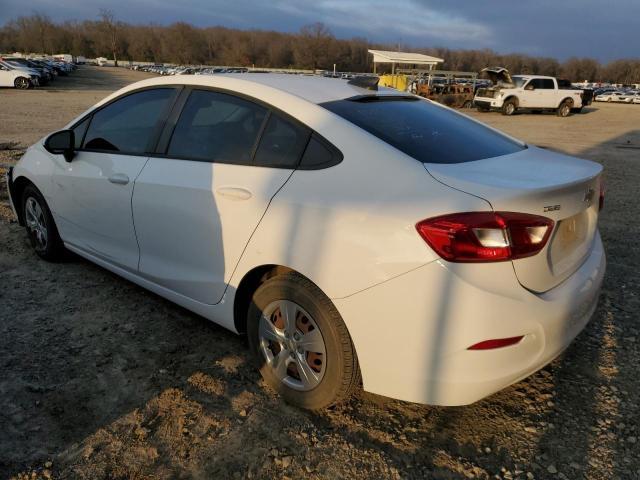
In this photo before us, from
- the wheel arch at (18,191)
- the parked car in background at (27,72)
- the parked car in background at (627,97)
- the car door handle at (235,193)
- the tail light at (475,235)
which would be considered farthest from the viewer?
the parked car in background at (627,97)

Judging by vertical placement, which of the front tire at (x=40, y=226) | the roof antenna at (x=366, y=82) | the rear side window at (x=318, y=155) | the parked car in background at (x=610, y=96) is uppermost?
the roof antenna at (x=366, y=82)

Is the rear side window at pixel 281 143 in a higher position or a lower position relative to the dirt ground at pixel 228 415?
higher

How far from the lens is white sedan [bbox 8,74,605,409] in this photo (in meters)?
1.94

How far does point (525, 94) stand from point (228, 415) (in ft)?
86.7

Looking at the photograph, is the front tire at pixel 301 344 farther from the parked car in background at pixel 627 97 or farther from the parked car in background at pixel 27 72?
the parked car in background at pixel 627 97

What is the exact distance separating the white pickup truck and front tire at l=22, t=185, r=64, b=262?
80.8 feet

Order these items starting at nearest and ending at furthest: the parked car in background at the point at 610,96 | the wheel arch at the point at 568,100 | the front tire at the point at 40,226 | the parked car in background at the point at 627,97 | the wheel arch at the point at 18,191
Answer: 1. the front tire at the point at 40,226
2. the wheel arch at the point at 18,191
3. the wheel arch at the point at 568,100
4. the parked car in background at the point at 627,97
5. the parked car in background at the point at 610,96

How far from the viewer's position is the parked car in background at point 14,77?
3017 cm

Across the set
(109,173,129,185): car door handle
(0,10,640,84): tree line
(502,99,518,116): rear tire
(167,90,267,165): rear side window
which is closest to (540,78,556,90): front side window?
(502,99,518,116): rear tire

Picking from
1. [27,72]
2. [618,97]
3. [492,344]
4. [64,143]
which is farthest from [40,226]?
[618,97]

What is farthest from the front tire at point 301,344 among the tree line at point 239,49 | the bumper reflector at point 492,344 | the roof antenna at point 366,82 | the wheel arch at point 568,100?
the tree line at point 239,49

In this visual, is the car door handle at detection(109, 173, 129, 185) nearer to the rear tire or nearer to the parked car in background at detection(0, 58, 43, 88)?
the rear tire

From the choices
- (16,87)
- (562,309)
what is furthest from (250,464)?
(16,87)

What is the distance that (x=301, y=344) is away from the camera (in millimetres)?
2424
